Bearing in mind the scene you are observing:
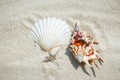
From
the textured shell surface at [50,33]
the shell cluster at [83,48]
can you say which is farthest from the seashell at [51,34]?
the shell cluster at [83,48]

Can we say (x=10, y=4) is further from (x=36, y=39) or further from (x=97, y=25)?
(x=97, y=25)

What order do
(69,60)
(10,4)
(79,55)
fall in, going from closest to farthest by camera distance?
(79,55), (69,60), (10,4)

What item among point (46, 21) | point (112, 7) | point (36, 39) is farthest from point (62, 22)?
point (112, 7)

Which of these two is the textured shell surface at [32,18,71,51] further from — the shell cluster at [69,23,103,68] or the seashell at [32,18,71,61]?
the shell cluster at [69,23,103,68]

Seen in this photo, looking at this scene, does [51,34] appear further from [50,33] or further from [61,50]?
[61,50]

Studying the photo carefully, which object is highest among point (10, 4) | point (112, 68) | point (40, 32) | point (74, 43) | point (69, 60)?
point (10, 4)

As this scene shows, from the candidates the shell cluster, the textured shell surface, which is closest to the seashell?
the textured shell surface

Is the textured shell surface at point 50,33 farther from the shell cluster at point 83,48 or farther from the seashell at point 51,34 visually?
the shell cluster at point 83,48

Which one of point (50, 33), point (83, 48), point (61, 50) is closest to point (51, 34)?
point (50, 33)
